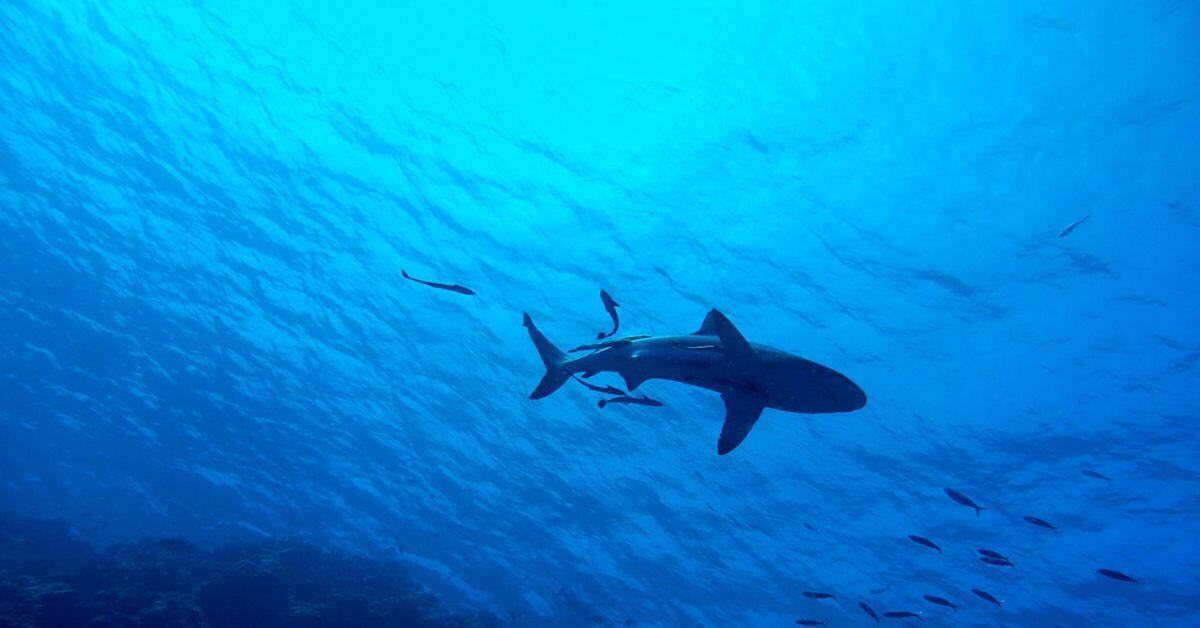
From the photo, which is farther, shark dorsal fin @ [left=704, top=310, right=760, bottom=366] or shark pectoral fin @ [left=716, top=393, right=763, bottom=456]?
shark pectoral fin @ [left=716, top=393, right=763, bottom=456]

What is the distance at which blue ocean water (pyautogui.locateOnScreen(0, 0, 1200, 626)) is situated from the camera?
10.9m

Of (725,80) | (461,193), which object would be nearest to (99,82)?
(461,193)

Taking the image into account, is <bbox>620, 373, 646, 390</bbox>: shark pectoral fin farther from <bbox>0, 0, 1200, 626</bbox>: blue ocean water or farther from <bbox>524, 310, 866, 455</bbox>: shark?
<bbox>0, 0, 1200, 626</bbox>: blue ocean water

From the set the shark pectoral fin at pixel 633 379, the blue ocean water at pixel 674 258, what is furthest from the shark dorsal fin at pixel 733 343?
the blue ocean water at pixel 674 258

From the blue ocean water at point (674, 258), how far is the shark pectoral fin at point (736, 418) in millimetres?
8040

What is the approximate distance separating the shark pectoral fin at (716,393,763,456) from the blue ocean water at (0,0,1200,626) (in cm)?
804

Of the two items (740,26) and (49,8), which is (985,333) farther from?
(49,8)

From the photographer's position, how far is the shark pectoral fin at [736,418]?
559 centimetres

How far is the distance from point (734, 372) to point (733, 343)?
1.48ft

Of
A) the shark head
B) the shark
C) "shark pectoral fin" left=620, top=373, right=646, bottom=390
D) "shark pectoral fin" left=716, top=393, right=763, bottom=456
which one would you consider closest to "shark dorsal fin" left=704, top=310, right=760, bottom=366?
the shark

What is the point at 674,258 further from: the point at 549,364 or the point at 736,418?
the point at 736,418

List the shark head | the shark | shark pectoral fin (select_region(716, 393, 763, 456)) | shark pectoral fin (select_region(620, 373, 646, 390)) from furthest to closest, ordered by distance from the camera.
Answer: shark pectoral fin (select_region(620, 373, 646, 390)), shark pectoral fin (select_region(716, 393, 763, 456)), the shark, the shark head

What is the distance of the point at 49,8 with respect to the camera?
14.9 metres

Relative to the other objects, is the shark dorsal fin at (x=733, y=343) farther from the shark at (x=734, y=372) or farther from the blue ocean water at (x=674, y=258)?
the blue ocean water at (x=674, y=258)
